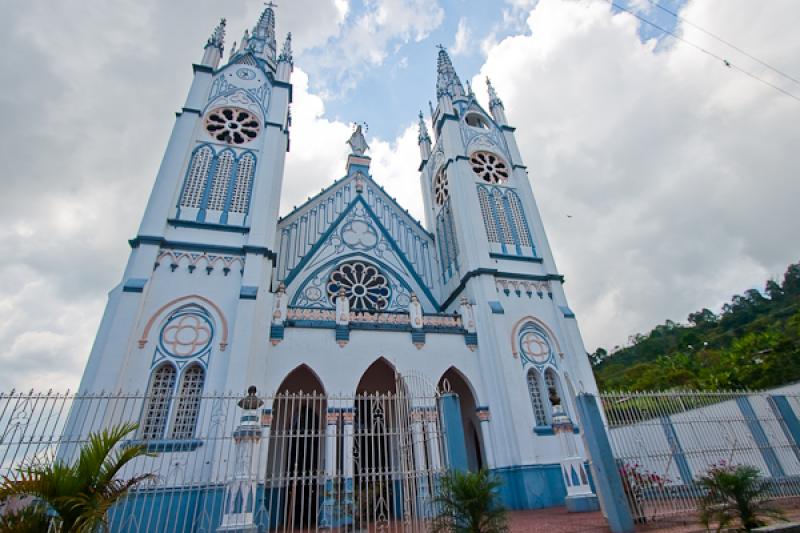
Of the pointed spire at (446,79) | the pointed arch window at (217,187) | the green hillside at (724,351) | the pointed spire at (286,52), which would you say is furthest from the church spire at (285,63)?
the green hillside at (724,351)

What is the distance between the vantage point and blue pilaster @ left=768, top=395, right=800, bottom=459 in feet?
32.9

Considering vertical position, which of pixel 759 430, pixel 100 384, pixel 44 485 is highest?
pixel 100 384

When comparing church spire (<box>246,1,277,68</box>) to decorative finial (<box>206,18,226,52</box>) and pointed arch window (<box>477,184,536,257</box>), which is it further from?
pointed arch window (<box>477,184,536,257</box>)

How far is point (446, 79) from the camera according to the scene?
919 inches

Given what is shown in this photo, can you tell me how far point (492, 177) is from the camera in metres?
18.7

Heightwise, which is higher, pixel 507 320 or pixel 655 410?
pixel 507 320

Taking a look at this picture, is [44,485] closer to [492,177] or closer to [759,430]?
[759,430]

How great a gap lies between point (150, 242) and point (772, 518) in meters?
14.8

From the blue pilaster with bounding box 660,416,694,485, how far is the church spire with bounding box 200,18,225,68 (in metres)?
19.4

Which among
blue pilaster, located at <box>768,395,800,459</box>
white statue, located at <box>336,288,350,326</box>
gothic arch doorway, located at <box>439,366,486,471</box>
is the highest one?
white statue, located at <box>336,288,350,326</box>

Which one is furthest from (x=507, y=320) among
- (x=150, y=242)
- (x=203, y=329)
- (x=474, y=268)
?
(x=150, y=242)

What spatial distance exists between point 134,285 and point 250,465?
6.81 m

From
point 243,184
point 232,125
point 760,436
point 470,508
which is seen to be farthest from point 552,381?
point 232,125

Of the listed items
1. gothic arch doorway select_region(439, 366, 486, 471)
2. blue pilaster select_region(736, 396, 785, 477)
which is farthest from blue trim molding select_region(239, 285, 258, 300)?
blue pilaster select_region(736, 396, 785, 477)
